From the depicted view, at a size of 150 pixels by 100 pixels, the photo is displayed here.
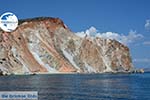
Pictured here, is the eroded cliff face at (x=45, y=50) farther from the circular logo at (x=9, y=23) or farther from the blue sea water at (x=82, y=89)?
the circular logo at (x=9, y=23)

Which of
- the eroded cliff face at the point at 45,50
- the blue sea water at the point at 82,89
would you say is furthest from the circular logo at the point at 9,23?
the eroded cliff face at the point at 45,50

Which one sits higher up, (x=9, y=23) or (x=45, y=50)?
(x=45, y=50)

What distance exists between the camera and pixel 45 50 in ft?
538

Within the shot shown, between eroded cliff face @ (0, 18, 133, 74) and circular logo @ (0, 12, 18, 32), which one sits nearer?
circular logo @ (0, 12, 18, 32)

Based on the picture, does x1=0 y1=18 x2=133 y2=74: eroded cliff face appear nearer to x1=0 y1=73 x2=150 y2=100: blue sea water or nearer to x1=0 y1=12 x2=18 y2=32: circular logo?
x1=0 y1=73 x2=150 y2=100: blue sea water

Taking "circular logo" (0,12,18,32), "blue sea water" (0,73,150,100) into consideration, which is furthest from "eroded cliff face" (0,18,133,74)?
"circular logo" (0,12,18,32)

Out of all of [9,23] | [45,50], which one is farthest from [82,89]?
[45,50]

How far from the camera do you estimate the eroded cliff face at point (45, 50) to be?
14962 cm

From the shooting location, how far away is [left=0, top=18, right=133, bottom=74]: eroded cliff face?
150 meters

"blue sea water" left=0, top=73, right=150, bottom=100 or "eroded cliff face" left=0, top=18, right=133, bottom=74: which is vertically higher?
"eroded cliff face" left=0, top=18, right=133, bottom=74

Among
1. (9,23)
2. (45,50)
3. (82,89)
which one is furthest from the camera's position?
(45,50)

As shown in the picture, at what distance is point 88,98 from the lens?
152 feet

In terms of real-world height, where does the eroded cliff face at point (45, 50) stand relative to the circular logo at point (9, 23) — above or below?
above

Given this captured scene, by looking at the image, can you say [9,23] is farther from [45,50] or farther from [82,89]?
[45,50]
